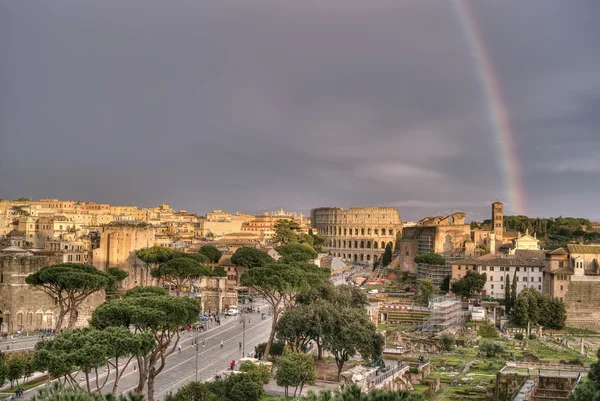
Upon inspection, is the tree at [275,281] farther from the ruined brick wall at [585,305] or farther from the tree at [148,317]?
the ruined brick wall at [585,305]

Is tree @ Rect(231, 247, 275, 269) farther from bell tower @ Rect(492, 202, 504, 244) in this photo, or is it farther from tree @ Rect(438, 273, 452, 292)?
bell tower @ Rect(492, 202, 504, 244)

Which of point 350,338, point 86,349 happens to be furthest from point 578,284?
point 86,349

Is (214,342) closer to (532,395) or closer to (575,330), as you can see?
(532,395)

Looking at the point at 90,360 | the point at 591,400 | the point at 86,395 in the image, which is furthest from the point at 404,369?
the point at 86,395

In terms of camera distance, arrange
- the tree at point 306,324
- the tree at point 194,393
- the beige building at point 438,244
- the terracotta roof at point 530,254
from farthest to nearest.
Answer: the beige building at point 438,244, the terracotta roof at point 530,254, the tree at point 306,324, the tree at point 194,393

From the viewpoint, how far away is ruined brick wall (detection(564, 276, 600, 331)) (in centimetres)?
6806

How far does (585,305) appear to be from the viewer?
68312 mm

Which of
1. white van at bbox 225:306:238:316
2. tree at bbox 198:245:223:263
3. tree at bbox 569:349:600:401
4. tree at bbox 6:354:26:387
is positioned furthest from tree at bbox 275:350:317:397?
tree at bbox 198:245:223:263

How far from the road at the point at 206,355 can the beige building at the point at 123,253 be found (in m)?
20.7

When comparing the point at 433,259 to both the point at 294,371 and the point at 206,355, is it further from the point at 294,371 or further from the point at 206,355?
the point at 294,371

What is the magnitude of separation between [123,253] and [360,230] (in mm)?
106003

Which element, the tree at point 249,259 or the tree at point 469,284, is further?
the tree at point 249,259

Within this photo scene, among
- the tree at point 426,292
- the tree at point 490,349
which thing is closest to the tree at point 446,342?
the tree at point 490,349

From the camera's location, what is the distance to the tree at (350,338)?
4069 centimetres
